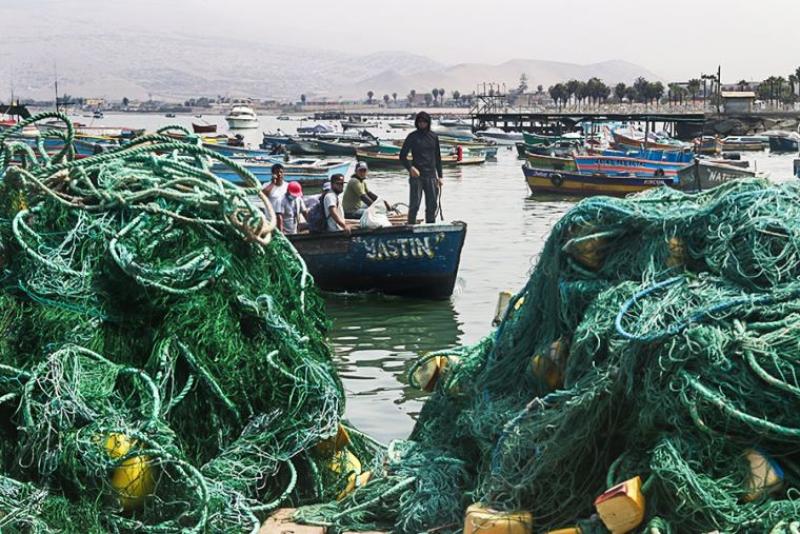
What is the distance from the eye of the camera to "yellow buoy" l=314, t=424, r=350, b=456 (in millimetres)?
6219

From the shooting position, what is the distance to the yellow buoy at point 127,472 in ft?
17.3

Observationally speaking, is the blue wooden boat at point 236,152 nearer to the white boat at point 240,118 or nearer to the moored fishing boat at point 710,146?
the moored fishing boat at point 710,146

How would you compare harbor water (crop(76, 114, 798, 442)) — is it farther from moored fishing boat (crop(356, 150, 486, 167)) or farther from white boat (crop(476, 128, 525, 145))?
white boat (crop(476, 128, 525, 145))

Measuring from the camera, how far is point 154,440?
17.6 ft

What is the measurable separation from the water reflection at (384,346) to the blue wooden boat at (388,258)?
222 millimetres

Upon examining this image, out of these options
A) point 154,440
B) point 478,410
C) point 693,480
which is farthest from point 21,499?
point 693,480

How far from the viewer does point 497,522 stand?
4715 mm

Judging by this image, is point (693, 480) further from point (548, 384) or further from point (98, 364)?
point (98, 364)

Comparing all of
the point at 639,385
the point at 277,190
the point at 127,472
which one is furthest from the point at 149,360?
the point at 277,190

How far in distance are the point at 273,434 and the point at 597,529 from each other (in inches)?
76.6

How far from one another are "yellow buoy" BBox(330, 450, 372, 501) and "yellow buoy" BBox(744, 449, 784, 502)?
2278mm

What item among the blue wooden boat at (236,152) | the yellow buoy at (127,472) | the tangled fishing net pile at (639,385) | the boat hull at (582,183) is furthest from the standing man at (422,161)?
the blue wooden boat at (236,152)

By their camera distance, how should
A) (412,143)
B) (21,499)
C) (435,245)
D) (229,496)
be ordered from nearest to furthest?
1. (21,499)
2. (229,496)
3. (435,245)
4. (412,143)

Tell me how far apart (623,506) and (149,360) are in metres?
2.53
